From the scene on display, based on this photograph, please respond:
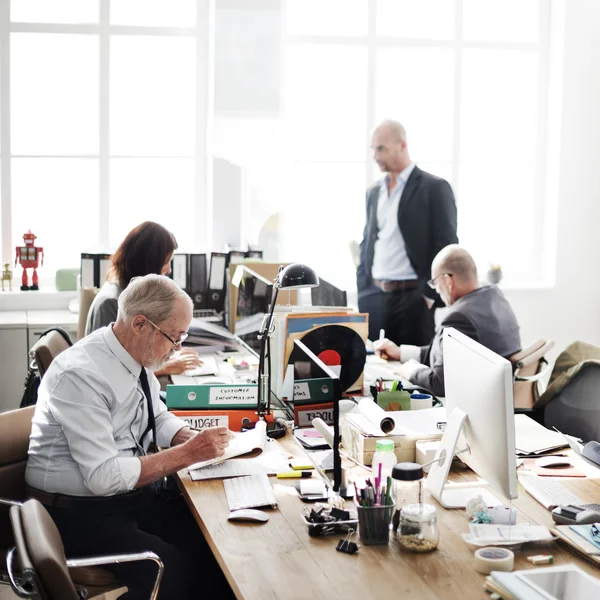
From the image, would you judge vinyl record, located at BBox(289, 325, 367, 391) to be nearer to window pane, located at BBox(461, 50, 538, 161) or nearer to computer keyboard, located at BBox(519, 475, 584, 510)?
computer keyboard, located at BBox(519, 475, 584, 510)

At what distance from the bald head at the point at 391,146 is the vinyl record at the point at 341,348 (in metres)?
1.93

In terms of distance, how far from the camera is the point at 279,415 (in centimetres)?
321

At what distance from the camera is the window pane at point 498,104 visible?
626 cm

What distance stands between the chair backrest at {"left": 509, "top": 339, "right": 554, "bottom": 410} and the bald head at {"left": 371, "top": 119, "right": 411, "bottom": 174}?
1.48 m

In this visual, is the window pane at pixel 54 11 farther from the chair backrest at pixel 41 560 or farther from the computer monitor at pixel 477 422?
the chair backrest at pixel 41 560

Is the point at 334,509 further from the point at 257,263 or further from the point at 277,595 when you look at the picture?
the point at 257,263

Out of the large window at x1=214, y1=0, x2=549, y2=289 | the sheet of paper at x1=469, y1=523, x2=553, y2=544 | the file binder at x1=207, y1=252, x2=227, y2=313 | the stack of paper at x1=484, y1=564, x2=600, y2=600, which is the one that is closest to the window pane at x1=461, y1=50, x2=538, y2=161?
the large window at x1=214, y1=0, x2=549, y2=289

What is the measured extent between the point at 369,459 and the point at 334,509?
1.48 ft

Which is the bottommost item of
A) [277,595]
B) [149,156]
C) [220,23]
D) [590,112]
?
[277,595]

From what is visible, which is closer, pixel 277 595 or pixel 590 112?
pixel 277 595

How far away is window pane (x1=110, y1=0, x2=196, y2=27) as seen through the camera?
224 inches

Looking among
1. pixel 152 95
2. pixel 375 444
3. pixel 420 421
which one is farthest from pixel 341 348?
pixel 152 95

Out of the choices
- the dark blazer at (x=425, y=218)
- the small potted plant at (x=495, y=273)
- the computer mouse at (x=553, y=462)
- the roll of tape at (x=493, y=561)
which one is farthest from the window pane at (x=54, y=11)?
the roll of tape at (x=493, y=561)

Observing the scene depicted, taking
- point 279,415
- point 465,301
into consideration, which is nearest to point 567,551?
point 279,415
